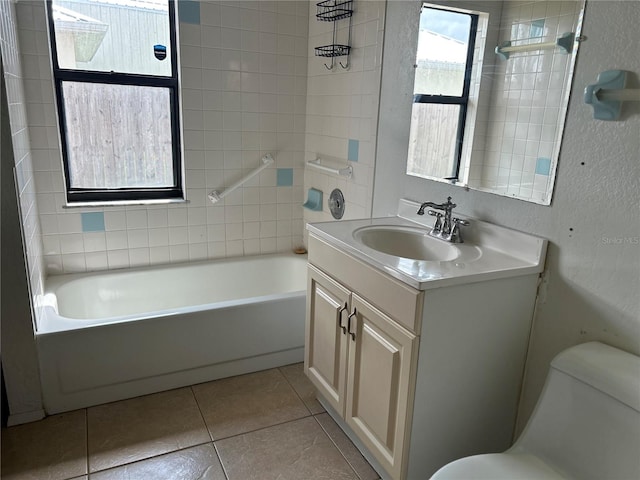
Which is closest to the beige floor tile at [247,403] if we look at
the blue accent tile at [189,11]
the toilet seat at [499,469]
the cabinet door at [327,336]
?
the cabinet door at [327,336]

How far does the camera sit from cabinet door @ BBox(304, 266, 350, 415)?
1.88 metres

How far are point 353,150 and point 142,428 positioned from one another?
1706mm

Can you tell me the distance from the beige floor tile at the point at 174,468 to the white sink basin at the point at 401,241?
1048 mm

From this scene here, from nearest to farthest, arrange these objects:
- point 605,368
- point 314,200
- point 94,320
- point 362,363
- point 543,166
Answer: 1. point 605,368
2. point 543,166
3. point 362,363
4. point 94,320
5. point 314,200

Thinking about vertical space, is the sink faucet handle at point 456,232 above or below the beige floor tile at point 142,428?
above

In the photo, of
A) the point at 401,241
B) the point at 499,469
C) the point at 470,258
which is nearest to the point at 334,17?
the point at 401,241

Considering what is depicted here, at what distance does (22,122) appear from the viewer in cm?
231

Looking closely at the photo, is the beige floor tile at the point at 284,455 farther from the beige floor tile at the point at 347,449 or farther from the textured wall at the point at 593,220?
the textured wall at the point at 593,220

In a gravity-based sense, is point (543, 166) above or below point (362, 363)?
above

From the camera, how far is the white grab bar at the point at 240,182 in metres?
2.98

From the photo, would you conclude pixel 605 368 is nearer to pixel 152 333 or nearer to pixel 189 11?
pixel 152 333

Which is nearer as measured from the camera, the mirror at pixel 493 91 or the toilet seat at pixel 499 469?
the toilet seat at pixel 499 469

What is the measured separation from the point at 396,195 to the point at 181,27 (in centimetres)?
156

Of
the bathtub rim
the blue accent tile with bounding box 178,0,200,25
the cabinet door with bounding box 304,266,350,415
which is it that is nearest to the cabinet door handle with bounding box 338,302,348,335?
the cabinet door with bounding box 304,266,350,415
